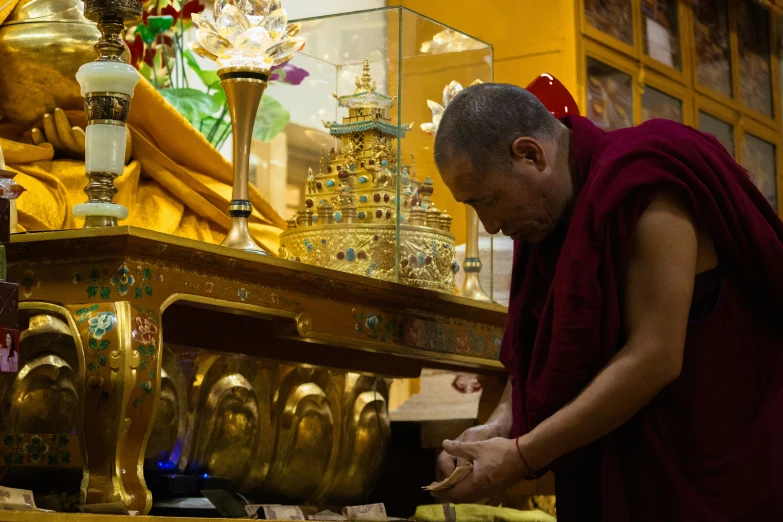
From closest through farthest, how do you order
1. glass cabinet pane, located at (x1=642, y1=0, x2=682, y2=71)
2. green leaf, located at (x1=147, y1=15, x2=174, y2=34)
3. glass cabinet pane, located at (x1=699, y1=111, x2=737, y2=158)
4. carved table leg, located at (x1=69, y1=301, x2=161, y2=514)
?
carved table leg, located at (x1=69, y1=301, x2=161, y2=514) → green leaf, located at (x1=147, y1=15, x2=174, y2=34) → glass cabinet pane, located at (x1=642, y1=0, x2=682, y2=71) → glass cabinet pane, located at (x1=699, y1=111, x2=737, y2=158)

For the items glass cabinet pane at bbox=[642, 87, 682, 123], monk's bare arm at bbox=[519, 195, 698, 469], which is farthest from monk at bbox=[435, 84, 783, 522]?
glass cabinet pane at bbox=[642, 87, 682, 123]

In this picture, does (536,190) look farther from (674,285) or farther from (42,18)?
(42,18)

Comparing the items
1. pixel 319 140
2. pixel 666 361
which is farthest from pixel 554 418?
pixel 319 140

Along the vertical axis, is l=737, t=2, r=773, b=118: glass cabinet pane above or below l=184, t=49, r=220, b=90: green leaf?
above

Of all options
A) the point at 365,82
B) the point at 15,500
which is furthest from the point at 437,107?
the point at 15,500

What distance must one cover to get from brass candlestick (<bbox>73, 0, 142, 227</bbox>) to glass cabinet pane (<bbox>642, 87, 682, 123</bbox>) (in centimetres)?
309

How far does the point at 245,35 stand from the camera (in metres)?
2.14

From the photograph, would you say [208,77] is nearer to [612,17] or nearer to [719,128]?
[612,17]

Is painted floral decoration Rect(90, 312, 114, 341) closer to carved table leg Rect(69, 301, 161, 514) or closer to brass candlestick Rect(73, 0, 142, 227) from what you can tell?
carved table leg Rect(69, 301, 161, 514)

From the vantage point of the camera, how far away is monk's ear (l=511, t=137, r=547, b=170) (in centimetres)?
157

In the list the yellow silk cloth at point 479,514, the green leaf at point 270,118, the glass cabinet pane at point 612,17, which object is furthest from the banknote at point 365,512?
the glass cabinet pane at point 612,17

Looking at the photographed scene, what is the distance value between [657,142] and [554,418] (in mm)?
363

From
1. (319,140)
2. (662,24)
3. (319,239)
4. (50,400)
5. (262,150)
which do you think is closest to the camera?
(50,400)

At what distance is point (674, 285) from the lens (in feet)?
4.84
